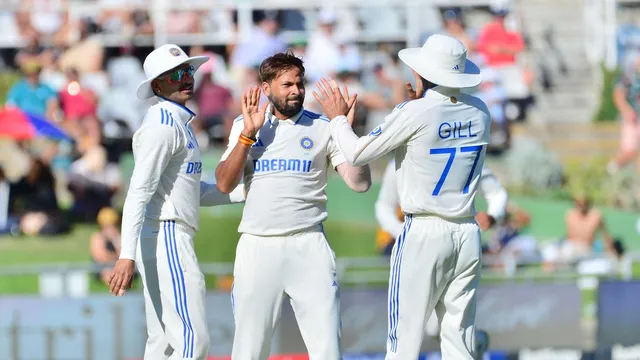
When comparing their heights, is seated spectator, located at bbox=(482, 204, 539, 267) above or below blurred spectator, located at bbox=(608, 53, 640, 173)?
below

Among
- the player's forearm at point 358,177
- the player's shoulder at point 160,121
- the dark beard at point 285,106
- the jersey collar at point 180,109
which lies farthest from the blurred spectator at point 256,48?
the player's forearm at point 358,177

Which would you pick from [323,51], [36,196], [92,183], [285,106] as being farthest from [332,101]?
[323,51]

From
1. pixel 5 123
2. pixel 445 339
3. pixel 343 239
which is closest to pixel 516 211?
pixel 343 239

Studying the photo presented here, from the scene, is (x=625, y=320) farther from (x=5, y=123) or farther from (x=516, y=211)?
(x=5, y=123)

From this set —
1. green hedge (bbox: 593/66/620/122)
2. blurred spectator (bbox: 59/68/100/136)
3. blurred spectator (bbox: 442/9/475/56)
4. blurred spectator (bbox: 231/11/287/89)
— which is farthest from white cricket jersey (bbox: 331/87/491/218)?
green hedge (bbox: 593/66/620/122)

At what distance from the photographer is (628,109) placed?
17172 mm

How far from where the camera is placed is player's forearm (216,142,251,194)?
693 centimetres

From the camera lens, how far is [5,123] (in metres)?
15.6

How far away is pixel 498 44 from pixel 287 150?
1077cm

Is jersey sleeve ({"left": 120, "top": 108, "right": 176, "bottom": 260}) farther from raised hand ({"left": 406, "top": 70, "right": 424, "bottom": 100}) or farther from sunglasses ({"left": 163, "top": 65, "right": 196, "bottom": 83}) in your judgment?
raised hand ({"left": 406, "top": 70, "right": 424, "bottom": 100})

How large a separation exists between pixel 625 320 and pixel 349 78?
5.69m

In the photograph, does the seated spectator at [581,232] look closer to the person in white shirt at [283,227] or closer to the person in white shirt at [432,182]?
the person in white shirt at [432,182]

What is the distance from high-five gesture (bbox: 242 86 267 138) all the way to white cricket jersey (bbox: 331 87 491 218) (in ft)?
1.46

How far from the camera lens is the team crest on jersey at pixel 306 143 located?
716 cm
